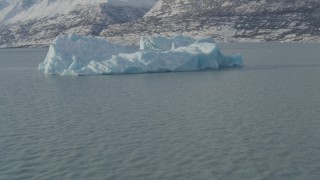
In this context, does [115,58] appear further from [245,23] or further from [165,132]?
[245,23]

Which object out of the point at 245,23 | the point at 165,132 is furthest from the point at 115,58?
the point at 245,23

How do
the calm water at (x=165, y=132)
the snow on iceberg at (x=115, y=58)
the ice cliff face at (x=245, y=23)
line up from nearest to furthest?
the calm water at (x=165, y=132), the snow on iceberg at (x=115, y=58), the ice cliff face at (x=245, y=23)

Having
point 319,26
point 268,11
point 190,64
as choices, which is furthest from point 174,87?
point 268,11

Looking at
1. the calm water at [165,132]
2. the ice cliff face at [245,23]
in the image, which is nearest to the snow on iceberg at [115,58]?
the calm water at [165,132]

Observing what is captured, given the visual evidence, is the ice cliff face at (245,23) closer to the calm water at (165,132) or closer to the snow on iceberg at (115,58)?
the snow on iceberg at (115,58)

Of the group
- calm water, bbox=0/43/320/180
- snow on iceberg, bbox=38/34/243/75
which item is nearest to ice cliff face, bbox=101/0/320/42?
snow on iceberg, bbox=38/34/243/75

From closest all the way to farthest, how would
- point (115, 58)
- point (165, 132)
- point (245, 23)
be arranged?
1. point (165, 132)
2. point (115, 58)
3. point (245, 23)
